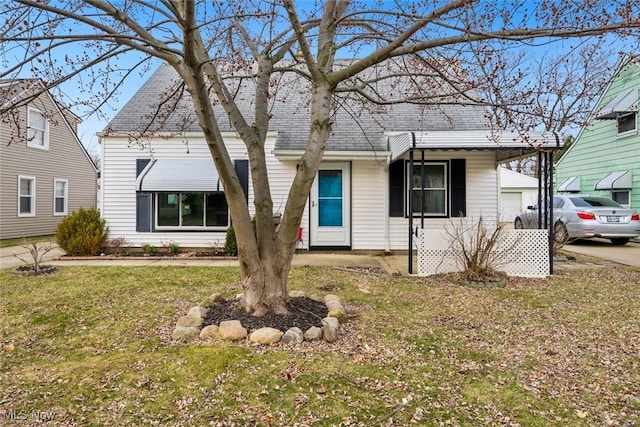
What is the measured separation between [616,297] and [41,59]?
Result: 8.18 meters

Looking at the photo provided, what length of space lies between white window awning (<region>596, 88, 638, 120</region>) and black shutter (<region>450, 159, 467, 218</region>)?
6.67 meters

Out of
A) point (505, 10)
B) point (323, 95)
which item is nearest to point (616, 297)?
point (505, 10)

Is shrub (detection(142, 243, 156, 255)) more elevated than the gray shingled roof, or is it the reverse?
the gray shingled roof

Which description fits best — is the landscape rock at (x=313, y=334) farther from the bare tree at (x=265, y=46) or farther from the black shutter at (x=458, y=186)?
the black shutter at (x=458, y=186)

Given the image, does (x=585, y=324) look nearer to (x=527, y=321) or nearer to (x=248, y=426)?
(x=527, y=321)

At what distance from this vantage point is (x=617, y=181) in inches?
525

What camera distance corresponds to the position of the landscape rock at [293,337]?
3920 millimetres

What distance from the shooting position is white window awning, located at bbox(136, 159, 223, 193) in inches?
378

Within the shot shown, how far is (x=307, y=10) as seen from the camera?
5.48 metres

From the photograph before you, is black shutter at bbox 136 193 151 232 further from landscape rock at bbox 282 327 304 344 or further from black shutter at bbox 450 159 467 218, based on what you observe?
black shutter at bbox 450 159 467 218

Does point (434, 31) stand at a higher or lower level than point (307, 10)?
lower

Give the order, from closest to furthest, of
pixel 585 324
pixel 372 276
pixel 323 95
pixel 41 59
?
pixel 41 59 → pixel 323 95 → pixel 585 324 → pixel 372 276

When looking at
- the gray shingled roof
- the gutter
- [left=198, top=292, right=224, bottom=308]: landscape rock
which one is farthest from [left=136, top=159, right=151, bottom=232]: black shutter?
[left=198, top=292, right=224, bottom=308]: landscape rock

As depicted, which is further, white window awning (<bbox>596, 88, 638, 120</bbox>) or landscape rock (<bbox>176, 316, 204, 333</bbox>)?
white window awning (<bbox>596, 88, 638, 120</bbox>)
